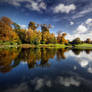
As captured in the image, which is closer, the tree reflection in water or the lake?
the lake

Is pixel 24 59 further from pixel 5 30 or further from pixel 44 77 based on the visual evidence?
pixel 5 30

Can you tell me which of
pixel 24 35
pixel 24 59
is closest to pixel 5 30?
pixel 24 35

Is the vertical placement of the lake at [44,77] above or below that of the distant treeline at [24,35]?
below

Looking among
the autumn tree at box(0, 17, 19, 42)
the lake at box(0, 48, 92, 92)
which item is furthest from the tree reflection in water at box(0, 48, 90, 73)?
the autumn tree at box(0, 17, 19, 42)

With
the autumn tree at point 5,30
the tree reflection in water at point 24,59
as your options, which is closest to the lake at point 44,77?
the tree reflection in water at point 24,59

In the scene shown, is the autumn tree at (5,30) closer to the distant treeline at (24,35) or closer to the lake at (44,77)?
the distant treeline at (24,35)

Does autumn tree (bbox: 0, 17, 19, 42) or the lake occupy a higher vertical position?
autumn tree (bbox: 0, 17, 19, 42)

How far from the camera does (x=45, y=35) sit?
145 feet

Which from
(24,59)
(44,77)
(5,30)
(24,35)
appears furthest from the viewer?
(24,35)

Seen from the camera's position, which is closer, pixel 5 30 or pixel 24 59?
pixel 24 59

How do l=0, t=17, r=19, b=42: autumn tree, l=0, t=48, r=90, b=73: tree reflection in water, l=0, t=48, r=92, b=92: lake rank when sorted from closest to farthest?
l=0, t=48, r=92, b=92: lake
l=0, t=48, r=90, b=73: tree reflection in water
l=0, t=17, r=19, b=42: autumn tree

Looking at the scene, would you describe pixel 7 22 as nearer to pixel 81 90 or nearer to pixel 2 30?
pixel 2 30

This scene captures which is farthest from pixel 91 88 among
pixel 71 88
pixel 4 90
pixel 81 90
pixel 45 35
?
pixel 45 35

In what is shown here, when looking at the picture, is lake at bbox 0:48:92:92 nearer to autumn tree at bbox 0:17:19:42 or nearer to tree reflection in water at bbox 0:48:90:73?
tree reflection in water at bbox 0:48:90:73
